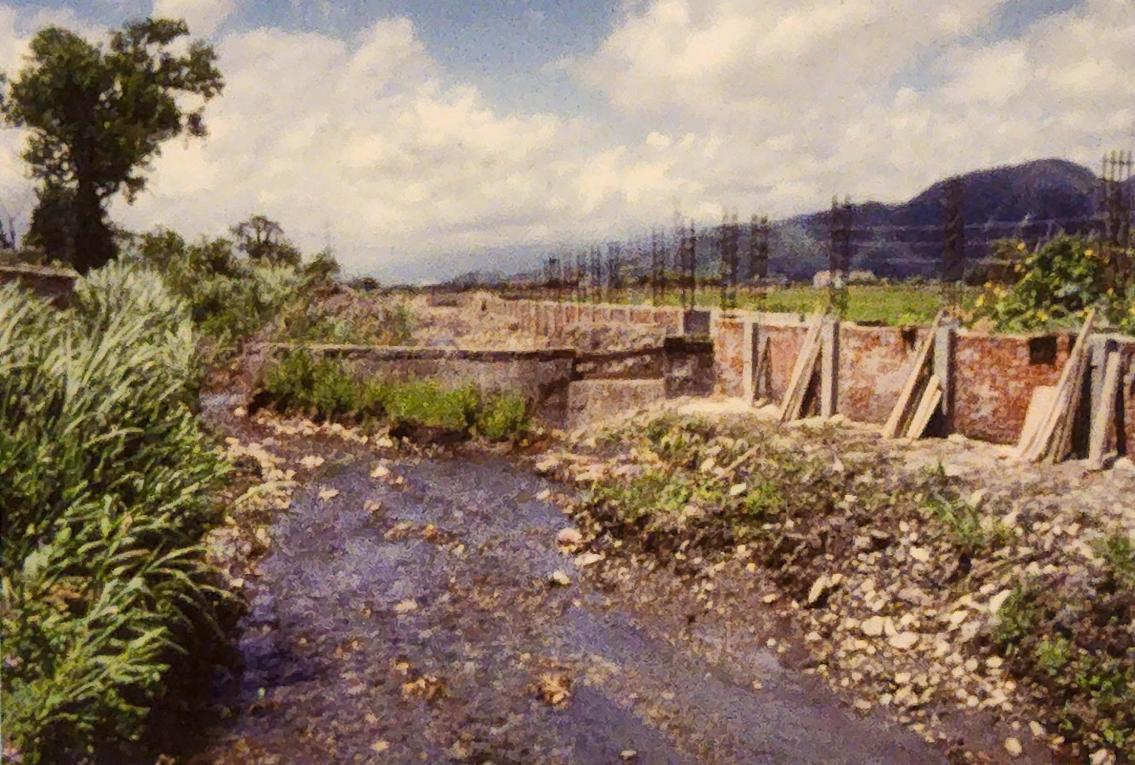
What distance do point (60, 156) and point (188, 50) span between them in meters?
5.30

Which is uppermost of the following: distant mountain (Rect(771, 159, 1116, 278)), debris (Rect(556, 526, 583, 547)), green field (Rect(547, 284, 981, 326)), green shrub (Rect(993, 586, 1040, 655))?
distant mountain (Rect(771, 159, 1116, 278))

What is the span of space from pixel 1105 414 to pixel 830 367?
291 centimetres

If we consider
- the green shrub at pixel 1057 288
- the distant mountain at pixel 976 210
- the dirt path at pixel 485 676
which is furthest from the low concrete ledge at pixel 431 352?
the distant mountain at pixel 976 210

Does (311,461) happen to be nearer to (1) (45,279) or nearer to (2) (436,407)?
(2) (436,407)

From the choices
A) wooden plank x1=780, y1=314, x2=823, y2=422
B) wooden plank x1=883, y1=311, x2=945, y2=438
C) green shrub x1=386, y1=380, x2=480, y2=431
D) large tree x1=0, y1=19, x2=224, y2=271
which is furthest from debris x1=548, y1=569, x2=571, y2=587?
large tree x1=0, y1=19, x2=224, y2=271

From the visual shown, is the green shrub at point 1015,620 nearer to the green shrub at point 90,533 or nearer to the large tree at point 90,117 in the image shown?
the green shrub at point 90,533

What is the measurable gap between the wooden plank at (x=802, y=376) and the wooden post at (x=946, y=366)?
1.60m

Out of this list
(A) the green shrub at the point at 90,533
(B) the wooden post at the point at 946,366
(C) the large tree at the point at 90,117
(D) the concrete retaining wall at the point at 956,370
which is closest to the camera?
(A) the green shrub at the point at 90,533

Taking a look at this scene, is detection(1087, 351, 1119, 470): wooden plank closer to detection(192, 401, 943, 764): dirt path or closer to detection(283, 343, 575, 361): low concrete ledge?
detection(192, 401, 943, 764): dirt path

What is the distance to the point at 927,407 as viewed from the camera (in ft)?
26.0

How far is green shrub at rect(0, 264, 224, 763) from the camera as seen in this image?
3.38 m

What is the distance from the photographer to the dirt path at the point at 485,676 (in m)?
4.47

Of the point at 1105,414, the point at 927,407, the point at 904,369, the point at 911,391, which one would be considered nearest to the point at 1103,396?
the point at 1105,414

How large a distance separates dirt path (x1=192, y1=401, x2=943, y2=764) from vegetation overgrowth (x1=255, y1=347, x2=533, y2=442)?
11.6 feet
